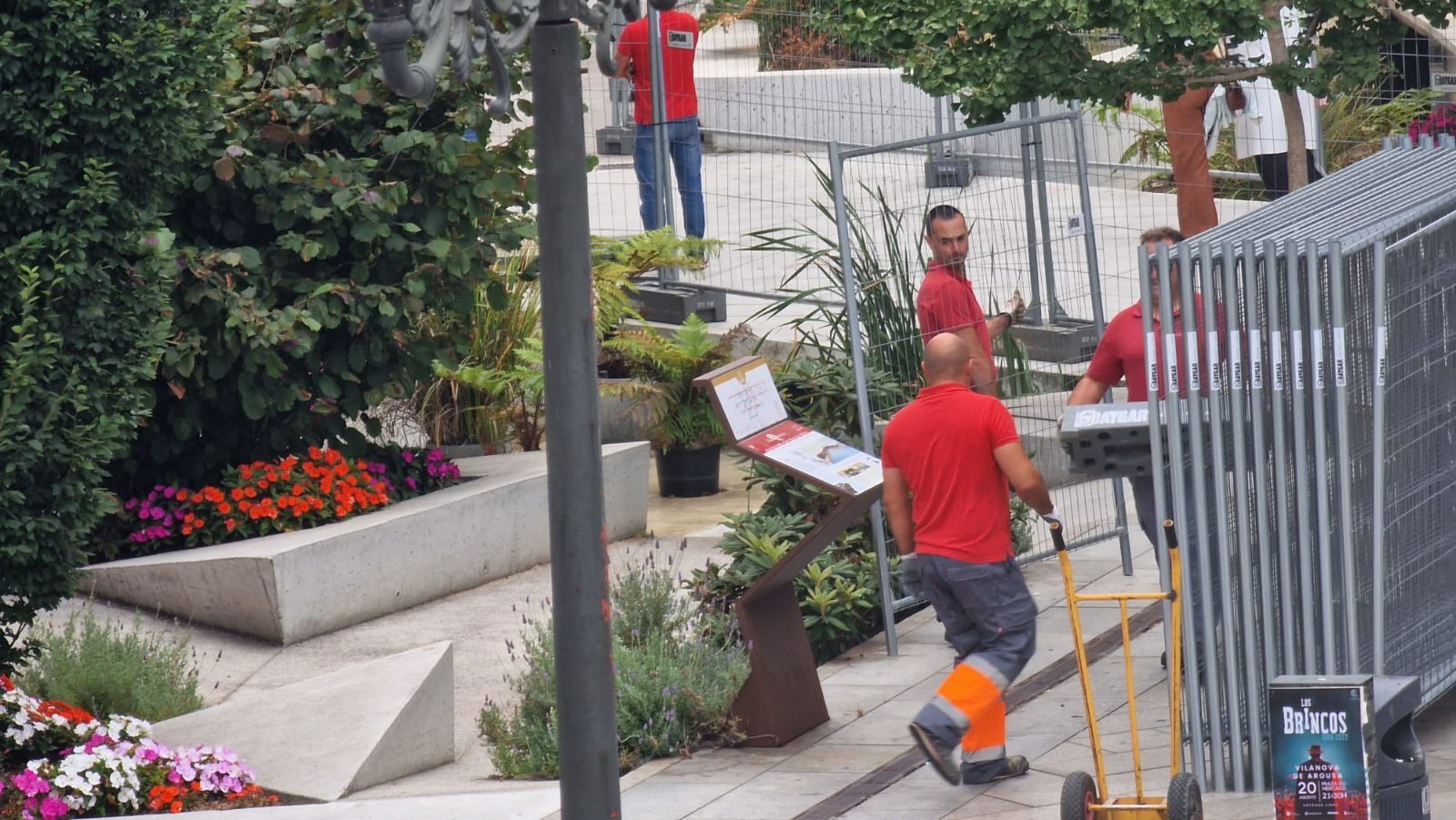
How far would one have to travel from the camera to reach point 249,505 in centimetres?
934

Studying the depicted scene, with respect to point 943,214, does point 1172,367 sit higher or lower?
lower

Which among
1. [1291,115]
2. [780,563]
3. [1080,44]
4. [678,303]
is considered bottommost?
[780,563]

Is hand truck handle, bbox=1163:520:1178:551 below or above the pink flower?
above

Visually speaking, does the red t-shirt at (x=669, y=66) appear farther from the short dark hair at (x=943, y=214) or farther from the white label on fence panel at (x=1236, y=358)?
the white label on fence panel at (x=1236, y=358)

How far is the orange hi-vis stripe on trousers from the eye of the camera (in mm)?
6559

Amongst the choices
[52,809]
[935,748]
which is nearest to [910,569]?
[935,748]

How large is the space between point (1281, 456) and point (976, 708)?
4.55ft

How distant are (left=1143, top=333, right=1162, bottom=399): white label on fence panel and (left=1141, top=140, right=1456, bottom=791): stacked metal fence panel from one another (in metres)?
0.01

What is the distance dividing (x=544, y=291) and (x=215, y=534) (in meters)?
5.37

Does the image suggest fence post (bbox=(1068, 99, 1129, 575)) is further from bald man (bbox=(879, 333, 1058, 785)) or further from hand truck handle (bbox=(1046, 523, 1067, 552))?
hand truck handle (bbox=(1046, 523, 1067, 552))

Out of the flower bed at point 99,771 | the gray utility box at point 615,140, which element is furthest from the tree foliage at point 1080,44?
the gray utility box at point 615,140

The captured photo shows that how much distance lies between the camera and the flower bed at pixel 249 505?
9.34 metres

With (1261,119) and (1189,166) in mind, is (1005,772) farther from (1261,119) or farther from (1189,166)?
(1261,119)

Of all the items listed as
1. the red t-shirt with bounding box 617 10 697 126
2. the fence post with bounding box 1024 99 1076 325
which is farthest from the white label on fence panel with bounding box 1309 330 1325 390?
the red t-shirt with bounding box 617 10 697 126
